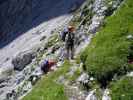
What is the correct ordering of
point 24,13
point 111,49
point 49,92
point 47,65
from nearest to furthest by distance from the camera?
point 111,49 → point 49,92 → point 47,65 → point 24,13

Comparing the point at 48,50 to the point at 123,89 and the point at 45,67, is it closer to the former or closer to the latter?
the point at 45,67

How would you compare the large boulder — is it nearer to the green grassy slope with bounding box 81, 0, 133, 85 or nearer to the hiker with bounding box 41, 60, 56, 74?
the hiker with bounding box 41, 60, 56, 74

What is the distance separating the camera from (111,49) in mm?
24734

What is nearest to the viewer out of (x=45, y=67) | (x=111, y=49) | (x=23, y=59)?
(x=111, y=49)

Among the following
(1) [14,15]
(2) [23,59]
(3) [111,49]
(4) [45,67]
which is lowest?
(2) [23,59]

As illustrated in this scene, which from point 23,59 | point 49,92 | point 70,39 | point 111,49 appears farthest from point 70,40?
point 23,59

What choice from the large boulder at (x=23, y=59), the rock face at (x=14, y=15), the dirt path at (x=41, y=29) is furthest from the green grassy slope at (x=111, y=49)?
the rock face at (x=14, y=15)

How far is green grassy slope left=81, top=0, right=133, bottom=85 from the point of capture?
23469mm

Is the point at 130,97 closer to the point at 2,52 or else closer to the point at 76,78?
the point at 76,78

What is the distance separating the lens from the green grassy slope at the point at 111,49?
77.0ft

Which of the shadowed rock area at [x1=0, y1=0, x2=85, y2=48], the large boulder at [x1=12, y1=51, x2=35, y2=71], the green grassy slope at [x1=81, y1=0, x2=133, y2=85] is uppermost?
the shadowed rock area at [x1=0, y1=0, x2=85, y2=48]

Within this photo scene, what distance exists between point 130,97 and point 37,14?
60.9 metres

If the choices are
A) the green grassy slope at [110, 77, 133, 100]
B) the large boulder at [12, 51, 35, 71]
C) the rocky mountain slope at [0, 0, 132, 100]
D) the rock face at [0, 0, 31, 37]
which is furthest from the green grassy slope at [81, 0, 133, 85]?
the rock face at [0, 0, 31, 37]

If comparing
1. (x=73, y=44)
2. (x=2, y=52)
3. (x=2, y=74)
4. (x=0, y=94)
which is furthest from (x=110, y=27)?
(x=2, y=52)
